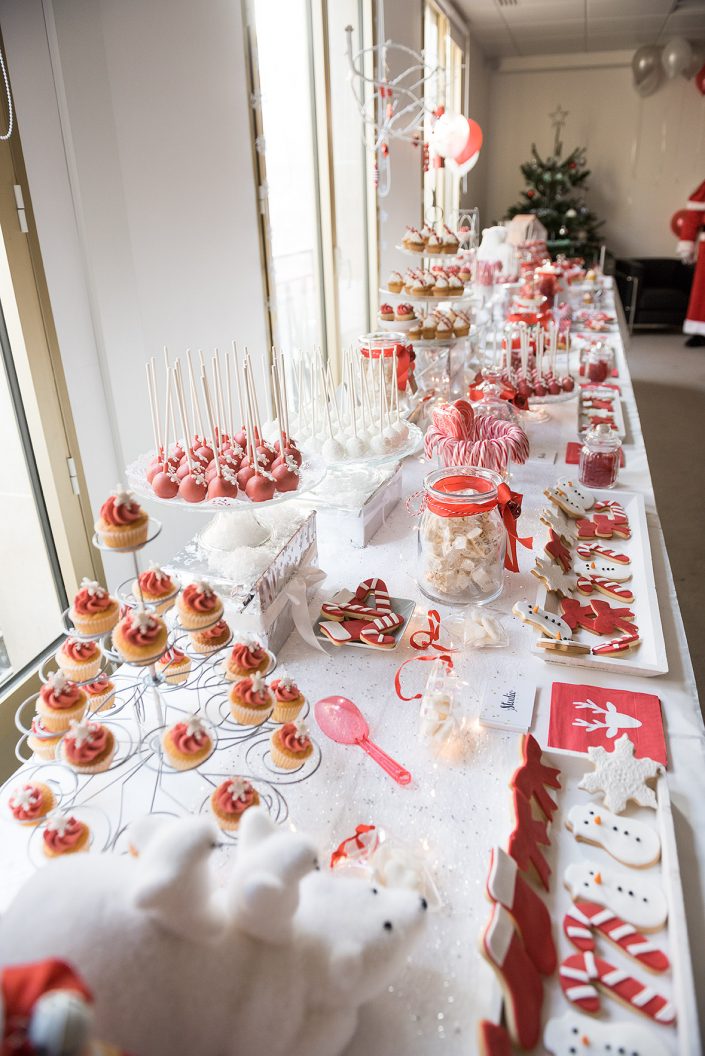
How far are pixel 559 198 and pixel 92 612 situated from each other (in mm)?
7569

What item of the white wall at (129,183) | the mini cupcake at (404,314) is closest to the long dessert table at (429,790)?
the white wall at (129,183)

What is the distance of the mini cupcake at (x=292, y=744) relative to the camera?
822 mm

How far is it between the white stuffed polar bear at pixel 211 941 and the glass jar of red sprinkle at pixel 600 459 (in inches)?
48.2

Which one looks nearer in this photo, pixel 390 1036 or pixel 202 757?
pixel 390 1036

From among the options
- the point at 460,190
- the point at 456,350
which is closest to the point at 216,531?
the point at 456,350

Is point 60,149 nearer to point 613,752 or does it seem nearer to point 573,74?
point 613,752

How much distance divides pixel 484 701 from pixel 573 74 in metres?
7.98

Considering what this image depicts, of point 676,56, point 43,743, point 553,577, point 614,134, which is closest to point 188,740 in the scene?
point 43,743

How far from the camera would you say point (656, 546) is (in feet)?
4.56

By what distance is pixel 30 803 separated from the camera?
0.77 metres

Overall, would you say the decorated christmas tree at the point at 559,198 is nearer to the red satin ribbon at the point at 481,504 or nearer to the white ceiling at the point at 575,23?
the white ceiling at the point at 575,23

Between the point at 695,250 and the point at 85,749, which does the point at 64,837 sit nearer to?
the point at 85,749

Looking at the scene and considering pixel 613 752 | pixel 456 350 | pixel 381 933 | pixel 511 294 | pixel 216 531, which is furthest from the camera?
pixel 511 294

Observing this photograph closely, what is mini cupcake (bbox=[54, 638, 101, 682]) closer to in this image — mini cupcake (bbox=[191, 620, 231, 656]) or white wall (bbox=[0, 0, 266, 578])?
mini cupcake (bbox=[191, 620, 231, 656])
